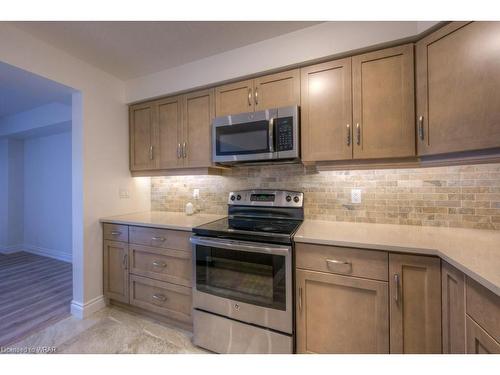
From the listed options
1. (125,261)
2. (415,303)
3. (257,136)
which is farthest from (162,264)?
(415,303)

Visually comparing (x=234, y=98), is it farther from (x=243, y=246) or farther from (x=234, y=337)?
(x=234, y=337)

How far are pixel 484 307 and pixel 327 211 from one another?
1084 mm

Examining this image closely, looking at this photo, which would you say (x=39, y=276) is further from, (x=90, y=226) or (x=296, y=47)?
(x=296, y=47)

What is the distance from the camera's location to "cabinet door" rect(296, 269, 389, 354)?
3.90 feet

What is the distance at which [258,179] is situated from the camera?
6.82ft

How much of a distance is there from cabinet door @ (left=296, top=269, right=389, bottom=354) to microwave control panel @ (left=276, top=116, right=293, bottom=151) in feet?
2.88

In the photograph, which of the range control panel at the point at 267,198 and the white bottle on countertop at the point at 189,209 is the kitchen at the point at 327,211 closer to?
the range control panel at the point at 267,198

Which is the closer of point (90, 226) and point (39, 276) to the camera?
point (90, 226)

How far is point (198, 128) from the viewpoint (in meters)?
2.02

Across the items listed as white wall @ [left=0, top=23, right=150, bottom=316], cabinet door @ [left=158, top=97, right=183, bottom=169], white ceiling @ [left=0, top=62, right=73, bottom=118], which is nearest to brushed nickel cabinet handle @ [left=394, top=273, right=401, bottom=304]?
cabinet door @ [left=158, top=97, right=183, bottom=169]
